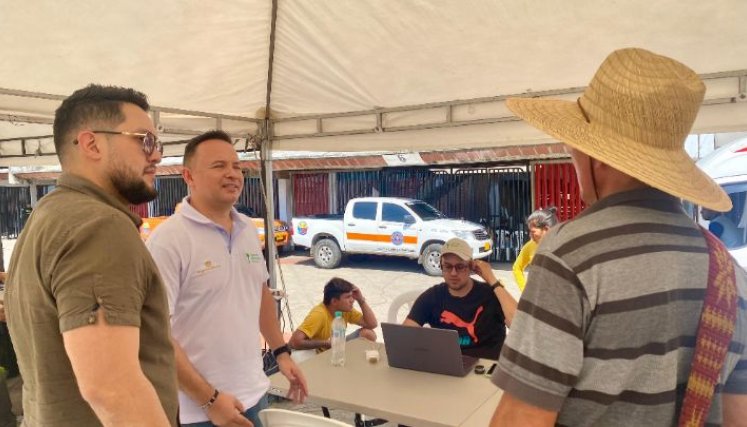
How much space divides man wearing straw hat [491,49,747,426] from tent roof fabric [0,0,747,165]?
1880mm

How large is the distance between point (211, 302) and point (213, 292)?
0.04 meters

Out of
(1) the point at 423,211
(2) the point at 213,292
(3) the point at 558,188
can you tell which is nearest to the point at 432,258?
(1) the point at 423,211

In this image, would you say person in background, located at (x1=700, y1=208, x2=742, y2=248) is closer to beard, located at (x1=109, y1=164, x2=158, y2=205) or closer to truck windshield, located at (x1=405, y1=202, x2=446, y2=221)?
truck windshield, located at (x1=405, y1=202, x2=446, y2=221)

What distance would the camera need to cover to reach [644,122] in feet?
3.44

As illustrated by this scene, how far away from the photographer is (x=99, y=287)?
1122 mm

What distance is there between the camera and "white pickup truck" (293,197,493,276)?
11852mm

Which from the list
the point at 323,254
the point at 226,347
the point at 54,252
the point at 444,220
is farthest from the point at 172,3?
the point at 323,254

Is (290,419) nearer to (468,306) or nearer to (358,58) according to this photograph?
(468,306)

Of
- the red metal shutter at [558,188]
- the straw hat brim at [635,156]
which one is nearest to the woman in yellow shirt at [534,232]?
the straw hat brim at [635,156]

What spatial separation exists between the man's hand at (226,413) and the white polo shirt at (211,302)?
8 centimetres

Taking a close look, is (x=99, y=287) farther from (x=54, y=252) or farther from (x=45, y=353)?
(x=45, y=353)

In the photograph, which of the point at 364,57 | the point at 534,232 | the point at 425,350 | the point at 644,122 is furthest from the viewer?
the point at 534,232

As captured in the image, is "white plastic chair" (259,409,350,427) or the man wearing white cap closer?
"white plastic chair" (259,409,350,427)

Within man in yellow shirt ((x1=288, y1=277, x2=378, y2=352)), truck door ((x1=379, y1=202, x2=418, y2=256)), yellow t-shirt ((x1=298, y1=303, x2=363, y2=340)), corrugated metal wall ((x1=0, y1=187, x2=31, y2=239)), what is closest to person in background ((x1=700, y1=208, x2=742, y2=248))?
man in yellow shirt ((x1=288, y1=277, x2=378, y2=352))
